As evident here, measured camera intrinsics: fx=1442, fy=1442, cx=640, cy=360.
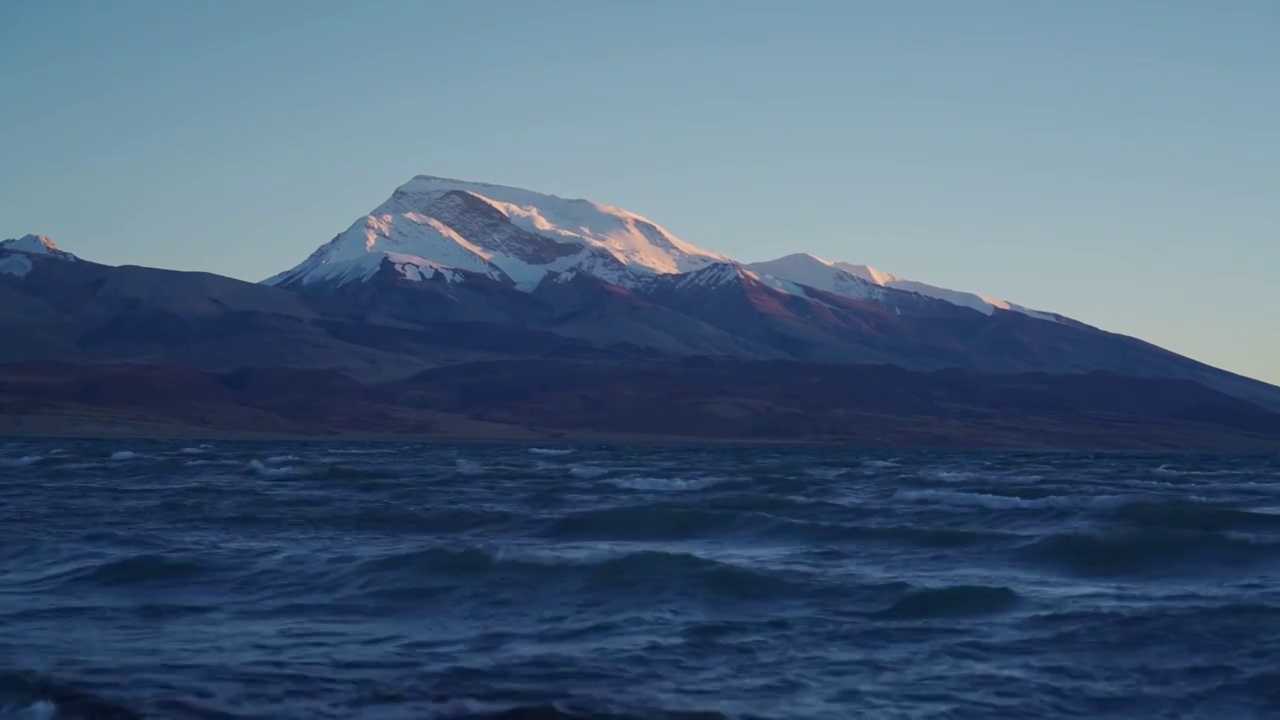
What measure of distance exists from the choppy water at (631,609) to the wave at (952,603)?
7 cm

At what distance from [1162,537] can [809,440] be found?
4210 inches

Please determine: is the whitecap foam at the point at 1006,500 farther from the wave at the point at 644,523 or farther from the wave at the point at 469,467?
the wave at the point at 469,467

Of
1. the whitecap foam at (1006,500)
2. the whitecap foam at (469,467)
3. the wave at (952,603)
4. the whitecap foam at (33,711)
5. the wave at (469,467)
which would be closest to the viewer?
the whitecap foam at (33,711)

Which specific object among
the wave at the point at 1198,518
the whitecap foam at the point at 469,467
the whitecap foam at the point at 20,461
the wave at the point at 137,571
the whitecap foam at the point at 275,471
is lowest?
the whitecap foam at the point at 20,461

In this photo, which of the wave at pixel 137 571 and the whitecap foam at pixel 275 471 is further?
the whitecap foam at pixel 275 471

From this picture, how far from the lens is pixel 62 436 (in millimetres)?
111625

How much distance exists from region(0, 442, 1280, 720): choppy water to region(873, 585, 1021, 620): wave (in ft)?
0.22

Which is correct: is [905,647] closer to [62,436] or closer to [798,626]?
[798,626]

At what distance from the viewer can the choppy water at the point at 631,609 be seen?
51.1 feet

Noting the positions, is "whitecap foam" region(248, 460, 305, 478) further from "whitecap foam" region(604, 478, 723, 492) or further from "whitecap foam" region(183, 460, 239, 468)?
"whitecap foam" region(604, 478, 723, 492)

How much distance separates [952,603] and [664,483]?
30605mm

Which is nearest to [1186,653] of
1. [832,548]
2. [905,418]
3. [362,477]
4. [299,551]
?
[832,548]

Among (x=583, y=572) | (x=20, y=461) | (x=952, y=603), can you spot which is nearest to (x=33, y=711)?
(x=583, y=572)

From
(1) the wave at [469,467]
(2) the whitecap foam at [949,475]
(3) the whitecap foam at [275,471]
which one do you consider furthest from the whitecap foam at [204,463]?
(2) the whitecap foam at [949,475]
